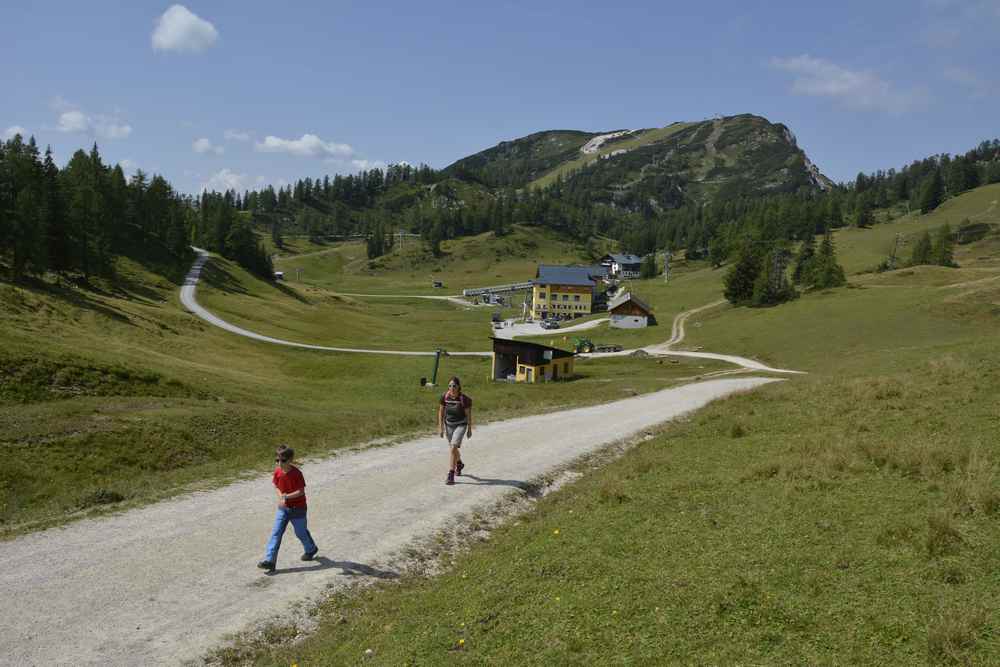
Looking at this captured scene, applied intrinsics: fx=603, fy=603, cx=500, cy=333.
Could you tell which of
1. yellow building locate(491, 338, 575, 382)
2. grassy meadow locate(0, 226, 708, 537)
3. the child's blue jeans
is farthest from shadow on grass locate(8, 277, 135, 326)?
the child's blue jeans

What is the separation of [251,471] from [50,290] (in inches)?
2392

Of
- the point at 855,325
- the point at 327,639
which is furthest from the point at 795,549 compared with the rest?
the point at 855,325

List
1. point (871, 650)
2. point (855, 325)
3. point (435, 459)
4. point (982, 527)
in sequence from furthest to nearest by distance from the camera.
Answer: point (855, 325) → point (435, 459) → point (982, 527) → point (871, 650)

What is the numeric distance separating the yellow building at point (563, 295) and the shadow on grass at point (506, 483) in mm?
124890

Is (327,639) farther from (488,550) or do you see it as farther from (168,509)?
(168,509)

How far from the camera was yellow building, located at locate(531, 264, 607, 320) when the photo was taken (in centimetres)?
14412

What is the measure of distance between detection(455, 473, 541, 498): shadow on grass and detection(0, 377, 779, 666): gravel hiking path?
0.38ft

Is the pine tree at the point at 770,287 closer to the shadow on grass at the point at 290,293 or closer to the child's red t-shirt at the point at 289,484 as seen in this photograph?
the shadow on grass at the point at 290,293

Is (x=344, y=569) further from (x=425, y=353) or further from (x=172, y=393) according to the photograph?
(x=425, y=353)

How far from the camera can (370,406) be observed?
43312 millimetres

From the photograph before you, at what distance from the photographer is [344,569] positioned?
1262cm

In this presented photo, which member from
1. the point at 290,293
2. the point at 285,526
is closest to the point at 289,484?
the point at 285,526

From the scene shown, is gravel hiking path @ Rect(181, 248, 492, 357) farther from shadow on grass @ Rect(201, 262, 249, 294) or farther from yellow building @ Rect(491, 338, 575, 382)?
shadow on grass @ Rect(201, 262, 249, 294)

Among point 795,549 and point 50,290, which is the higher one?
point 50,290
